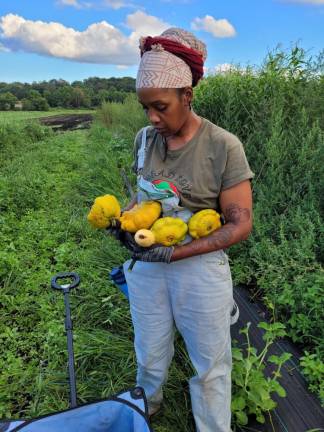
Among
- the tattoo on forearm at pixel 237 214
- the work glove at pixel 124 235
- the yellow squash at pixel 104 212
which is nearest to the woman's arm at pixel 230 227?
the tattoo on forearm at pixel 237 214

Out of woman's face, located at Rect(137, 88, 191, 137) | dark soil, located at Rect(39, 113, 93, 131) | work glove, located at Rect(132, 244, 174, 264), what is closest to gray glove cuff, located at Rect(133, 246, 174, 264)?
work glove, located at Rect(132, 244, 174, 264)

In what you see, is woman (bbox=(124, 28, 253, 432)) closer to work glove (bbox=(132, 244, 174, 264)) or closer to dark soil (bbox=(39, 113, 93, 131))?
work glove (bbox=(132, 244, 174, 264))

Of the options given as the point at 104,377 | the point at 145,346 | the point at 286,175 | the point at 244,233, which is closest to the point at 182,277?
the point at 244,233

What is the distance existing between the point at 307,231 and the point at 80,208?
3.52 m

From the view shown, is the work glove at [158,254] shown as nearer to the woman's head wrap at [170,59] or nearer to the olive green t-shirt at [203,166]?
the olive green t-shirt at [203,166]

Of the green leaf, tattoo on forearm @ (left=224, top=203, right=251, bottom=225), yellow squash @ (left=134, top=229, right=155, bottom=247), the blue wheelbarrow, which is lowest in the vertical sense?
the green leaf

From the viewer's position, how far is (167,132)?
4.89 feet

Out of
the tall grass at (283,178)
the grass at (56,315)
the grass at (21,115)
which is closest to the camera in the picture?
the grass at (56,315)

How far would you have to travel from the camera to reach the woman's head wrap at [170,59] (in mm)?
1366

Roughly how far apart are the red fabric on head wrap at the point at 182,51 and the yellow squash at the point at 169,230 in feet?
1.93

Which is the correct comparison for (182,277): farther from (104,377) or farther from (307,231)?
(307,231)

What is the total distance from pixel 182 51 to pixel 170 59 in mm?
61

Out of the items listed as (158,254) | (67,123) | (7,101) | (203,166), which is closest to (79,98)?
(7,101)

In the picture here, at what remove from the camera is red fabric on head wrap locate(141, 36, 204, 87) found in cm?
139
